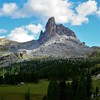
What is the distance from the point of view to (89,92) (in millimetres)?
136500

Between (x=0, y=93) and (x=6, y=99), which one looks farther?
(x=0, y=93)

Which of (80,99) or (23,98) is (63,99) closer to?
(80,99)

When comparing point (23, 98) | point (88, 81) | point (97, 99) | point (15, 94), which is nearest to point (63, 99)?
point (97, 99)

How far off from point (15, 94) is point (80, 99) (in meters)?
68.8

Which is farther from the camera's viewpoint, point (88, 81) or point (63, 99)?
point (88, 81)

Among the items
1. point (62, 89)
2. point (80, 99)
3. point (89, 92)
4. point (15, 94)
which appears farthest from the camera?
point (15, 94)

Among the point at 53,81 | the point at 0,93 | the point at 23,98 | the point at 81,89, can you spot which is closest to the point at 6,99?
the point at 23,98

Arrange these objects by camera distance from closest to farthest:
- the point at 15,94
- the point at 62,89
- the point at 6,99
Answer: the point at 62,89
the point at 6,99
the point at 15,94

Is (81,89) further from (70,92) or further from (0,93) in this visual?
(0,93)

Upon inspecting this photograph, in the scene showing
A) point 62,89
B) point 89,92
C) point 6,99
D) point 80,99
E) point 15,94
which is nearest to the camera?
point 80,99

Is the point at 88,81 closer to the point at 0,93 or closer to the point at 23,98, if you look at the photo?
the point at 23,98

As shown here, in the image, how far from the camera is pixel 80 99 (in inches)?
4432

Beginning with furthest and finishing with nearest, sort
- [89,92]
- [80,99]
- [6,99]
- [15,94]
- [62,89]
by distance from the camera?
[15,94], [6,99], [89,92], [62,89], [80,99]

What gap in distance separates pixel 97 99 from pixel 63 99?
15171 millimetres
